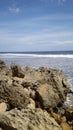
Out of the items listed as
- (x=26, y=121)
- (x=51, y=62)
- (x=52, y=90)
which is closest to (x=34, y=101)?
(x=52, y=90)

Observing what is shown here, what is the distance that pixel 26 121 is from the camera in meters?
5.89

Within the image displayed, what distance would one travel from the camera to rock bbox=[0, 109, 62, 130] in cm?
577

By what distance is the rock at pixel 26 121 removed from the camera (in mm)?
5770

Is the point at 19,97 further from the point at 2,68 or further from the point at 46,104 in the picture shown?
the point at 2,68

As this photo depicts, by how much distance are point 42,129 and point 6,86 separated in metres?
6.14

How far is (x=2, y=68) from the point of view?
56.8 ft

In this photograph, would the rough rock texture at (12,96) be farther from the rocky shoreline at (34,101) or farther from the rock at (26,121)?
the rock at (26,121)

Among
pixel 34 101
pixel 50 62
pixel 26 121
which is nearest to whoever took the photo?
pixel 26 121

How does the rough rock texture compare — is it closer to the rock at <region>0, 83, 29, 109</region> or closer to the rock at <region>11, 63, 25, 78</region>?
the rock at <region>0, 83, 29, 109</region>

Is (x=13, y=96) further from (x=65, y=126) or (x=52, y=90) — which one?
(x=65, y=126)

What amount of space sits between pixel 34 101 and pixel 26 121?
268 inches

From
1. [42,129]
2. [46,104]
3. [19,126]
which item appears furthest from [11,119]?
[46,104]

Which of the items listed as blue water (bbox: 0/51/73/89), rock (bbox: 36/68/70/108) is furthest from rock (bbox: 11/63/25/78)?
blue water (bbox: 0/51/73/89)

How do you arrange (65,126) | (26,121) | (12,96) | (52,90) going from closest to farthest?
(26,121) < (65,126) < (12,96) < (52,90)
